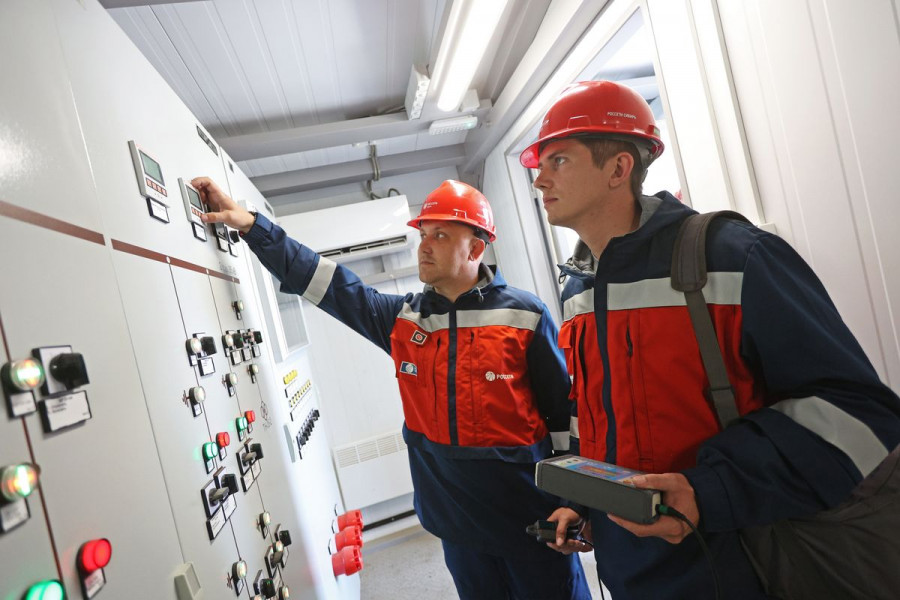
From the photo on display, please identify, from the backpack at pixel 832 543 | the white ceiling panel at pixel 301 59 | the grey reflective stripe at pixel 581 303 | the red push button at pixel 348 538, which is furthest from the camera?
the red push button at pixel 348 538

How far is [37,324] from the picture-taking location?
65cm

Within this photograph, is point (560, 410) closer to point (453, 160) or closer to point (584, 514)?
point (584, 514)

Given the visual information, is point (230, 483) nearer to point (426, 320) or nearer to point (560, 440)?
point (426, 320)

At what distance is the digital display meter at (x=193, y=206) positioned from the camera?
52.8 inches

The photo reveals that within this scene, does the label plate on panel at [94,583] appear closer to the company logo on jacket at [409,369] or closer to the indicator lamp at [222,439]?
the indicator lamp at [222,439]

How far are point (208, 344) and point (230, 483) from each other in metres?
0.36

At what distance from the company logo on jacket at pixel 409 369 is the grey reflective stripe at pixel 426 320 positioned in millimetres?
162

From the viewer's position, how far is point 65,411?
2.18 feet

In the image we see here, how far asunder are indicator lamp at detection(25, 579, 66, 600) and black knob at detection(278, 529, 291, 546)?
3.14 ft

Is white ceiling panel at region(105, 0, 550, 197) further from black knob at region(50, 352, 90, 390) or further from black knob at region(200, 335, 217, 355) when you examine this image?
black knob at region(50, 352, 90, 390)

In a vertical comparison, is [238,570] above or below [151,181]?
below

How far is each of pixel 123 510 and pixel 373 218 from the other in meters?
3.04

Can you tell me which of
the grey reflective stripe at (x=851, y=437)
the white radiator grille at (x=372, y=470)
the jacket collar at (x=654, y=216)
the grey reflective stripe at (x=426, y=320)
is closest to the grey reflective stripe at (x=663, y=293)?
the jacket collar at (x=654, y=216)

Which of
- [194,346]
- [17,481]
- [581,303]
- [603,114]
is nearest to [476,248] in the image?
[581,303]
